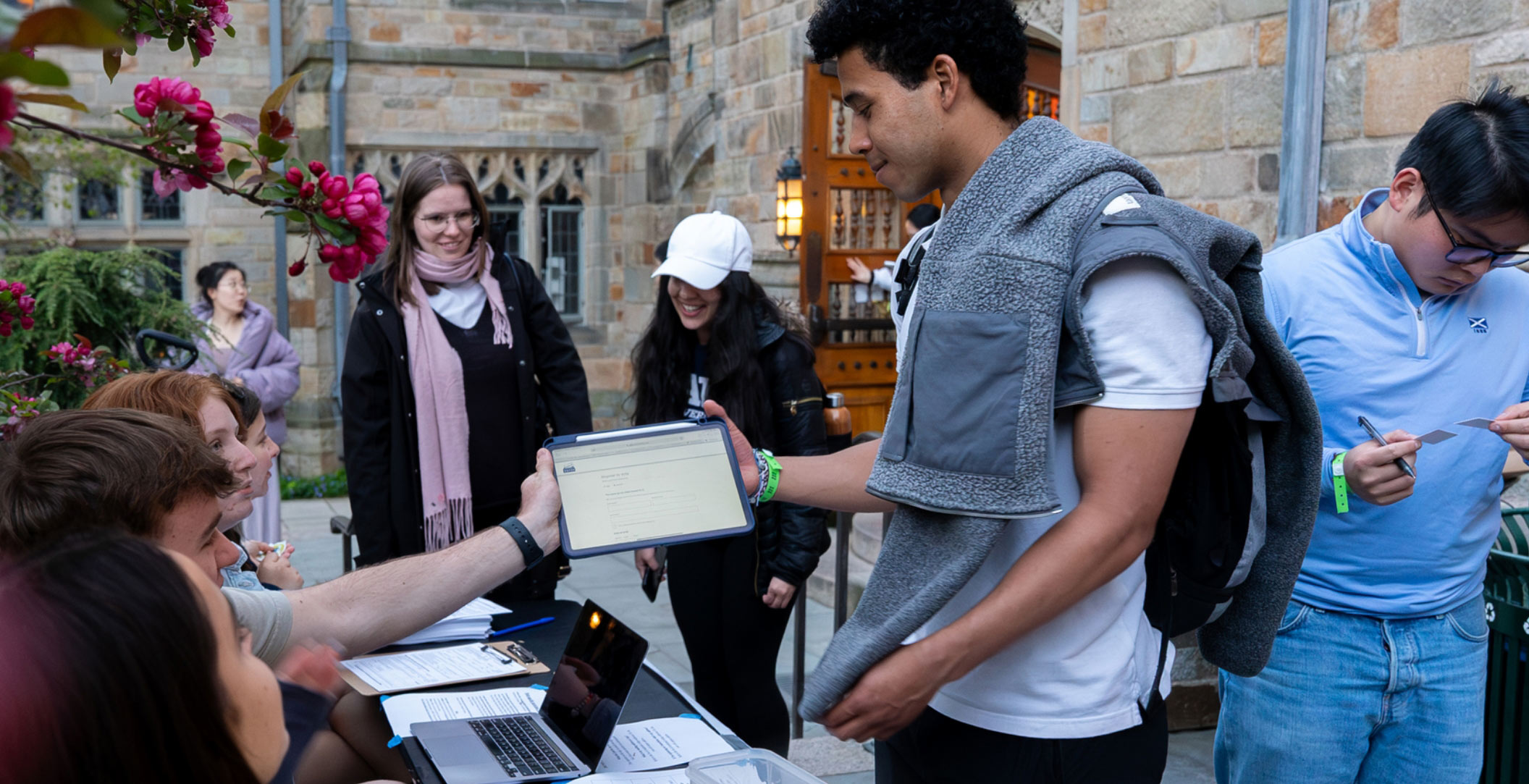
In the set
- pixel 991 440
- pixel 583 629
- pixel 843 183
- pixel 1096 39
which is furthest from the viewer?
pixel 843 183

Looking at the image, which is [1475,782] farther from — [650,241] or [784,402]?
[650,241]

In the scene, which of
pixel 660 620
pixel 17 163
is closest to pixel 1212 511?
pixel 17 163

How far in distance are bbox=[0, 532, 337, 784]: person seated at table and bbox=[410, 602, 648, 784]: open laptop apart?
0.78 m

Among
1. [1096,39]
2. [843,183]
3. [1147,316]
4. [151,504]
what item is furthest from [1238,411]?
[843,183]

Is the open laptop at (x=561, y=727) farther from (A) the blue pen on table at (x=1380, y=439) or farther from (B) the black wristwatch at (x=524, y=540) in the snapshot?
(A) the blue pen on table at (x=1380, y=439)

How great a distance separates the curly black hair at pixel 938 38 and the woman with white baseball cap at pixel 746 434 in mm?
1837

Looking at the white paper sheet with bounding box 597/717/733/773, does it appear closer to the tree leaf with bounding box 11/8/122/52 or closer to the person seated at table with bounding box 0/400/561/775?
the person seated at table with bounding box 0/400/561/775

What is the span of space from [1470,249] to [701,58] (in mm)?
8024

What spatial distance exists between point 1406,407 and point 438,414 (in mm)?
2516

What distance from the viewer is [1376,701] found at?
207 centimetres

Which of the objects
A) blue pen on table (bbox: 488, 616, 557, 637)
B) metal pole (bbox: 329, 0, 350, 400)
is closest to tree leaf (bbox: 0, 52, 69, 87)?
blue pen on table (bbox: 488, 616, 557, 637)

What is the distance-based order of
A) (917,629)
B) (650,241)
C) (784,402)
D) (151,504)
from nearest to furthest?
1. (917,629)
2. (151,504)
3. (784,402)
4. (650,241)

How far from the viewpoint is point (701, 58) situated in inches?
375

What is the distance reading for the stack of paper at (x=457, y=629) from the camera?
7.98 ft
